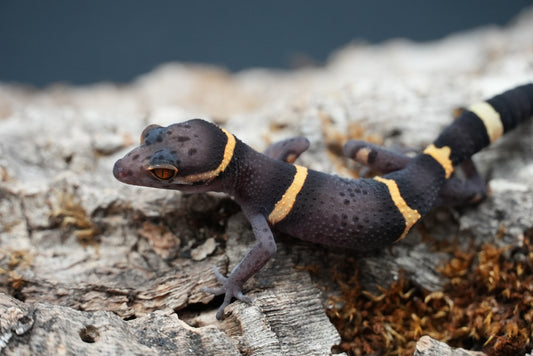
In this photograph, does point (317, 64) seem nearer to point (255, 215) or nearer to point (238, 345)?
point (255, 215)

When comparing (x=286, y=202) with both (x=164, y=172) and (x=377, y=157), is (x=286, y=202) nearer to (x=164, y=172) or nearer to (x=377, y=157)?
(x=164, y=172)

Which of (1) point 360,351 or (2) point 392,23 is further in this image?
(2) point 392,23

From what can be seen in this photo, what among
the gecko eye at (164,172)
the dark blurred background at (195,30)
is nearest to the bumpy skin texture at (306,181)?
the gecko eye at (164,172)

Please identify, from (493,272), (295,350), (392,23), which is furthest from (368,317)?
(392,23)

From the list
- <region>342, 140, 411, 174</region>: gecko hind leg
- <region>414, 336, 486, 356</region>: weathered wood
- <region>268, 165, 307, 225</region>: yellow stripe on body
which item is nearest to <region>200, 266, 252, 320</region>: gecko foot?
<region>268, 165, 307, 225</region>: yellow stripe on body

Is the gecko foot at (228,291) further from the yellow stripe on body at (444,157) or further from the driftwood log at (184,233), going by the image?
the yellow stripe on body at (444,157)

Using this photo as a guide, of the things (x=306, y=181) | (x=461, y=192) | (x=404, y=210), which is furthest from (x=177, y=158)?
(x=461, y=192)
